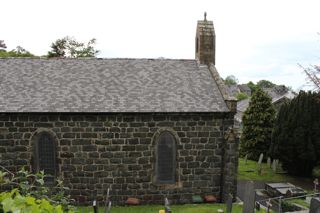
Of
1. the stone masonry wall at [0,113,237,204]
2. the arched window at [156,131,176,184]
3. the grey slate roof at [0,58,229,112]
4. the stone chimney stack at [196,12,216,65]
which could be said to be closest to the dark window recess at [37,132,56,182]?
the stone masonry wall at [0,113,237,204]

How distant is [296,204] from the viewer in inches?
710

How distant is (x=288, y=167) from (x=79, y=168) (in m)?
17.5

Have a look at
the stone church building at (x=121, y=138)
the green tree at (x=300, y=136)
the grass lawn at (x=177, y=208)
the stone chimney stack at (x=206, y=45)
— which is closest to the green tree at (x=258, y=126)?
the green tree at (x=300, y=136)

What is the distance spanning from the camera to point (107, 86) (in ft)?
63.1

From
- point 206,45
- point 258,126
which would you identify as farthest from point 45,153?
point 258,126

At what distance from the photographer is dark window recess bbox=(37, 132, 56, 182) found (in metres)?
17.4

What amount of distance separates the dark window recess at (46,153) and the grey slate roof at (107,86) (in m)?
1.54

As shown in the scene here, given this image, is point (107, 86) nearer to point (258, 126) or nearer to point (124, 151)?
point (124, 151)

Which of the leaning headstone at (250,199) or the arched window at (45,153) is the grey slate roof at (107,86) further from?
the leaning headstone at (250,199)

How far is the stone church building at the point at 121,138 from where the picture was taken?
17.3 metres

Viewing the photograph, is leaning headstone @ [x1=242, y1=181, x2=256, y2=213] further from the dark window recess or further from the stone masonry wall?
the dark window recess

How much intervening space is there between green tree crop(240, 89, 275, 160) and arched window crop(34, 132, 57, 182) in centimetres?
2174

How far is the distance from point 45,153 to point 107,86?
4.98 meters

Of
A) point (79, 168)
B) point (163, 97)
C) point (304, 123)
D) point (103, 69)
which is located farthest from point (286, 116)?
point (79, 168)
